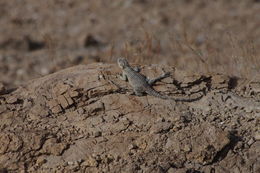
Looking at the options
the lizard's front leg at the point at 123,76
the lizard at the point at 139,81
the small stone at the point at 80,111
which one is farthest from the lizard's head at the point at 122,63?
the small stone at the point at 80,111

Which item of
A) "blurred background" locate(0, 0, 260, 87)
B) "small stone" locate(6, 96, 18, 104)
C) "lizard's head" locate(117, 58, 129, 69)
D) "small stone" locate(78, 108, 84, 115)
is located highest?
"lizard's head" locate(117, 58, 129, 69)

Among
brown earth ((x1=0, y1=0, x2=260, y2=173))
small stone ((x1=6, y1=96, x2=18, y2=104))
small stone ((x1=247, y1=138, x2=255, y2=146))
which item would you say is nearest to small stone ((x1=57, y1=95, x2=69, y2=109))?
brown earth ((x1=0, y1=0, x2=260, y2=173))

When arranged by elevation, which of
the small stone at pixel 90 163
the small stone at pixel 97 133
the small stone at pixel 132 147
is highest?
the small stone at pixel 97 133

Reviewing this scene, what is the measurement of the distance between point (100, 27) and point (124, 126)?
295 inches

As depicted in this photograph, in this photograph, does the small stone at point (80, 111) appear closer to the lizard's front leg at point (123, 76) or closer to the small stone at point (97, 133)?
the small stone at point (97, 133)

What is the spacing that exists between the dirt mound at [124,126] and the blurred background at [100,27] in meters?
3.75

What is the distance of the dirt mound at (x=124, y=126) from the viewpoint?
420 cm

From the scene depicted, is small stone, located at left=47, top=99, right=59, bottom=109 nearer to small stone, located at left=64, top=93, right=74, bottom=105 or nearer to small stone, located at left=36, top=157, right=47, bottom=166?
small stone, located at left=64, top=93, right=74, bottom=105

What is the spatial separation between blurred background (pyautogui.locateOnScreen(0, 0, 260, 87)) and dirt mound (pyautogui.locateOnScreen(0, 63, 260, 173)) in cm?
375

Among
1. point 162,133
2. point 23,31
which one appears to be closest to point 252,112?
point 162,133

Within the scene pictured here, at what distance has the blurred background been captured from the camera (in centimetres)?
970

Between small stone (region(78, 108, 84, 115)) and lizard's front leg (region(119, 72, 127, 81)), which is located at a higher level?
lizard's front leg (region(119, 72, 127, 81))

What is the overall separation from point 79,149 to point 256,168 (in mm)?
1585

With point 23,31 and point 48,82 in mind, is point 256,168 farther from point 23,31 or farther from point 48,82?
point 23,31
